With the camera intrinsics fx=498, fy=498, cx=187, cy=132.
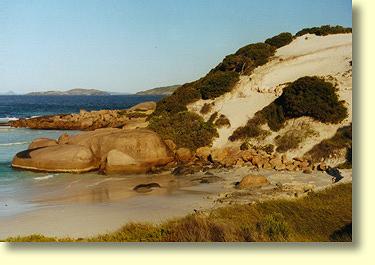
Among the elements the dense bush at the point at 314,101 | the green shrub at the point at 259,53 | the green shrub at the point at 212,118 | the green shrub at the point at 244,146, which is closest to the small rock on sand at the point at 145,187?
the green shrub at the point at 244,146

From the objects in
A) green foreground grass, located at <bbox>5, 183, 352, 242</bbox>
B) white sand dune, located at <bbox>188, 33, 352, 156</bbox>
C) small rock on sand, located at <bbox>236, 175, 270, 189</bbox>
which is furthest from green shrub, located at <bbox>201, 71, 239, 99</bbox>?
green foreground grass, located at <bbox>5, 183, 352, 242</bbox>

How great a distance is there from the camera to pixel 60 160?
1404 cm

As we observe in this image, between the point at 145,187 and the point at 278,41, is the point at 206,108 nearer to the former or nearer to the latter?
the point at 278,41

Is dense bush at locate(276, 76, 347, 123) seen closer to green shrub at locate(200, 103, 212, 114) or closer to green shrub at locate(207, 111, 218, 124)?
green shrub at locate(207, 111, 218, 124)

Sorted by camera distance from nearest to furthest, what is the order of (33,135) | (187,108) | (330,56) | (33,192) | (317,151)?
(33,192) < (317,151) < (330,56) < (187,108) < (33,135)

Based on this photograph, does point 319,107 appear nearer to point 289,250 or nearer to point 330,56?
point 330,56

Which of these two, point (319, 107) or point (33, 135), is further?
point (33, 135)

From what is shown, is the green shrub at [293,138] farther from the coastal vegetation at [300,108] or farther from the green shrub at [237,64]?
the green shrub at [237,64]

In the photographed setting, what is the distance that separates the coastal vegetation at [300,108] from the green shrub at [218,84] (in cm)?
289

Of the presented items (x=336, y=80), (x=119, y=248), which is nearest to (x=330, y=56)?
(x=336, y=80)

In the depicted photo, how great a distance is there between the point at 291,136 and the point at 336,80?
6.17 ft

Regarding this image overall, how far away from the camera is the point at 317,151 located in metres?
12.2
